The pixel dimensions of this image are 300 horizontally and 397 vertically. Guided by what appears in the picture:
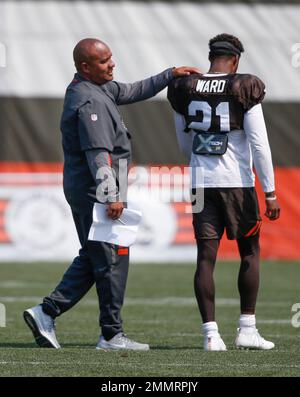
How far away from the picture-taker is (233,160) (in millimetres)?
6930

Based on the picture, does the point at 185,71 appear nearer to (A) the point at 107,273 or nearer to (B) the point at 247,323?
(A) the point at 107,273

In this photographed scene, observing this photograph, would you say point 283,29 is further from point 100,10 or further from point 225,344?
point 225,344

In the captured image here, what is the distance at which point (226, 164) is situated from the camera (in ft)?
22.7

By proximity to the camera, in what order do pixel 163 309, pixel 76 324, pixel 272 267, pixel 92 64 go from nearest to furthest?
pixel 92 64 < pixel 76 324 < pixel 163 309 < pixel 272 267

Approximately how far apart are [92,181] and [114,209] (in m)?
0.29

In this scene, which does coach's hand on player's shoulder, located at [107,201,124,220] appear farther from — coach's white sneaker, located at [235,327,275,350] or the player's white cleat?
coach's white sneaker, located at [235,327,275,350]

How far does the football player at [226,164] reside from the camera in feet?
22.4

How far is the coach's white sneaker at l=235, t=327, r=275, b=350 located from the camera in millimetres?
6887

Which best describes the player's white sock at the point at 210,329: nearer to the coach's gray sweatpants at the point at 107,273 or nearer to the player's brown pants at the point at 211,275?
the player's brown pants at the point at 211,275

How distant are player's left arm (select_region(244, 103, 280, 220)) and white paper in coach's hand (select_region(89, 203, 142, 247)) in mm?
824

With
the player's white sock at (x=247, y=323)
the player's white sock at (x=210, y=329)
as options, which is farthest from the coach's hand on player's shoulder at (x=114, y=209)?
the player's white sock at (x=247, y=323)

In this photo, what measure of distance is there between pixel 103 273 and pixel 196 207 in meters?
0.74

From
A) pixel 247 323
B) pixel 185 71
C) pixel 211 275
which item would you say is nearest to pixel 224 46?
pixel 185 71

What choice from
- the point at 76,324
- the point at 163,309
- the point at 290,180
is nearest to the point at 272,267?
the point at 290,180
